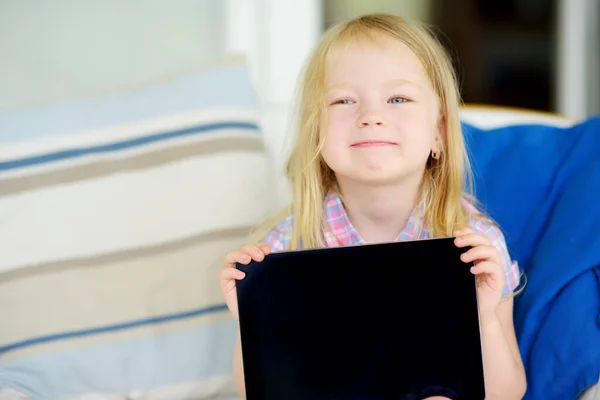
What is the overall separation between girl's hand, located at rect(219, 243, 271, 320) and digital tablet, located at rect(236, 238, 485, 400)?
0.07 feet

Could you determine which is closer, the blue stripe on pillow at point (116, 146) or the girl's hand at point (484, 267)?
the girl's hand at point (484, 267)

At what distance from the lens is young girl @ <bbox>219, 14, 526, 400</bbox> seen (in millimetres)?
936

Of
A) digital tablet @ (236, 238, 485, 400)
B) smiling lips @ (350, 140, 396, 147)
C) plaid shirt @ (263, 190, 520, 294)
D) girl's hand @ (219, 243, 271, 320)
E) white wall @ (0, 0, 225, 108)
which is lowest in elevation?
digital tablet @ (236, 238, 485, 400)

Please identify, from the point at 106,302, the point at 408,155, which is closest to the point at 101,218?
the point at 106,302

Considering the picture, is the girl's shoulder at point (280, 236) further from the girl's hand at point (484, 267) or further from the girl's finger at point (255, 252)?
the girl's hand at point (484, 267)

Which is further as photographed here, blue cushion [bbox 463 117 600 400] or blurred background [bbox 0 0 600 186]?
blurred background [bbox 0 0 600 186]

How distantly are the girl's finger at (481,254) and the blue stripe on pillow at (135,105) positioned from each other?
0.56m

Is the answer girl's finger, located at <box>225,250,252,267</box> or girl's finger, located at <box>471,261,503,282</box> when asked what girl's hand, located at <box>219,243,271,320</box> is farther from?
girl's finger, located at <box>471,261,503,282</box>

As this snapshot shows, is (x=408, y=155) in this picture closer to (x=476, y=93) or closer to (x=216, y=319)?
(x=216, y=319)

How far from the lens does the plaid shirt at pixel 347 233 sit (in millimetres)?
1025

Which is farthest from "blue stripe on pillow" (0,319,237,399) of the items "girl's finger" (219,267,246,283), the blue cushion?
the blue cushion

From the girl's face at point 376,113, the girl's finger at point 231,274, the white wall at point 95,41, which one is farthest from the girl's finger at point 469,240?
the white wall at point 95,41

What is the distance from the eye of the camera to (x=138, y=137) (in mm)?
1198

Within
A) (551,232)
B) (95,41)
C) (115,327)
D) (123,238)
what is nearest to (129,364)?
(115,327)
